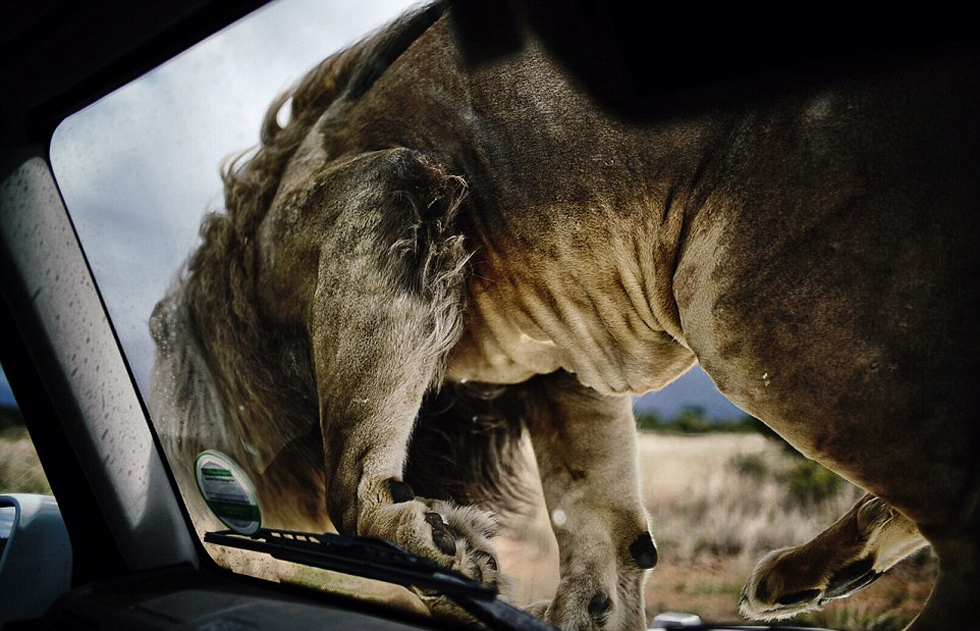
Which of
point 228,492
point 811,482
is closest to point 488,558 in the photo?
point 811,482

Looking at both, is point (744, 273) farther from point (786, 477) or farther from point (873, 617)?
point (873, 617)

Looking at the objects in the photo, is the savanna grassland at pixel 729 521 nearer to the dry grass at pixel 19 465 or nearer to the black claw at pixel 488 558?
the black claw at pixel 488 558

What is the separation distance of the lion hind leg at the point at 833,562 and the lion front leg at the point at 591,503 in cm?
29

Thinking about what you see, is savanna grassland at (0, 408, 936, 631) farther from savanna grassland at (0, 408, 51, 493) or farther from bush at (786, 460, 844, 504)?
savanna grassland at (0, 408, 51, 493)

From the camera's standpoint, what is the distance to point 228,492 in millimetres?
2441

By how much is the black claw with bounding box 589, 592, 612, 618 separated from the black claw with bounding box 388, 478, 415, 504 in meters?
0.59

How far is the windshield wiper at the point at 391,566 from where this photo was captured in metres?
1.39

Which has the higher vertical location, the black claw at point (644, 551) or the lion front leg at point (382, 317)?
the lion front leg at point (382, 317)

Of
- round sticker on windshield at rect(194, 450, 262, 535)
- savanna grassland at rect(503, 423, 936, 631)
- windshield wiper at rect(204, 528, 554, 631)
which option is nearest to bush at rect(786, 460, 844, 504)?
savanna grassland at rect(503, 423, 936, 631)

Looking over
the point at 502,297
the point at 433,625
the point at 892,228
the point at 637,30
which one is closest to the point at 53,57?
the point at 502,297

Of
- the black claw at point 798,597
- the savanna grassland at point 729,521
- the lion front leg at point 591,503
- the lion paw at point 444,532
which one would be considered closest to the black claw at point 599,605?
the lion front leg at point 591,503

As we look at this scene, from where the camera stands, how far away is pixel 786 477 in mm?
1392

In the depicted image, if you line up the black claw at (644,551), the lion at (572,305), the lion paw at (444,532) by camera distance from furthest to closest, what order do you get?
the lion paw at (444,532)
the black claw at (644,551)
the lion at (572,305)

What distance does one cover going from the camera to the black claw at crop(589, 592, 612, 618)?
1745 millimetres
